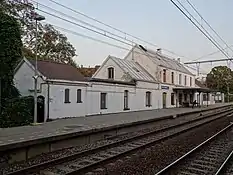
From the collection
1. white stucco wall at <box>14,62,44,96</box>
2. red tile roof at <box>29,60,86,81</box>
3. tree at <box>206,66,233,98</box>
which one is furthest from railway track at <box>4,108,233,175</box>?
tree at <box>206,66,233,98</box>

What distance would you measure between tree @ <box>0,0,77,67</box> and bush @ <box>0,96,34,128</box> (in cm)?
1166

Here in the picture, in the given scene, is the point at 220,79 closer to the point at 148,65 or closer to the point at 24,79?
the point at 148,65

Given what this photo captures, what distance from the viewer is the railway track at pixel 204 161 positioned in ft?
32.2

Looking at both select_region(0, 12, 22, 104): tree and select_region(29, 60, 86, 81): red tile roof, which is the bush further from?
select_region(29, 60, 86, 81): red tile roof

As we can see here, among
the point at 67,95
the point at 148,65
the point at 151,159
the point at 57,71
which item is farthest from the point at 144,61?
the point at 151,159

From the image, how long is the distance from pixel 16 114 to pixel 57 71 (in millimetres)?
→ 7280

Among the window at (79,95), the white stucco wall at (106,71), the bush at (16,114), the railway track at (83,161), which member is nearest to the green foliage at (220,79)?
the white stucco wall at (106,71)

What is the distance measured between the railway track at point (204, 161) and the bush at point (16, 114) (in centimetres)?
1155

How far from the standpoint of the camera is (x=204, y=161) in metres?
11.5

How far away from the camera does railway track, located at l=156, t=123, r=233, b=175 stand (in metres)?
9.83

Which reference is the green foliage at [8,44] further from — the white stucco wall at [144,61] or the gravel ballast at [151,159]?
the white stucco wall at [144,61]

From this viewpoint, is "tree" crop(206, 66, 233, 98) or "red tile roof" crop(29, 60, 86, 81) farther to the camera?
"tree" crop(206, 66, 233, 98)

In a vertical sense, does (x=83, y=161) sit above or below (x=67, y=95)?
below

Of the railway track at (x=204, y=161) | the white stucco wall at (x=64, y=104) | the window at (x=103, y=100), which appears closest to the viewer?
the railway track at (x=204, y=161)
